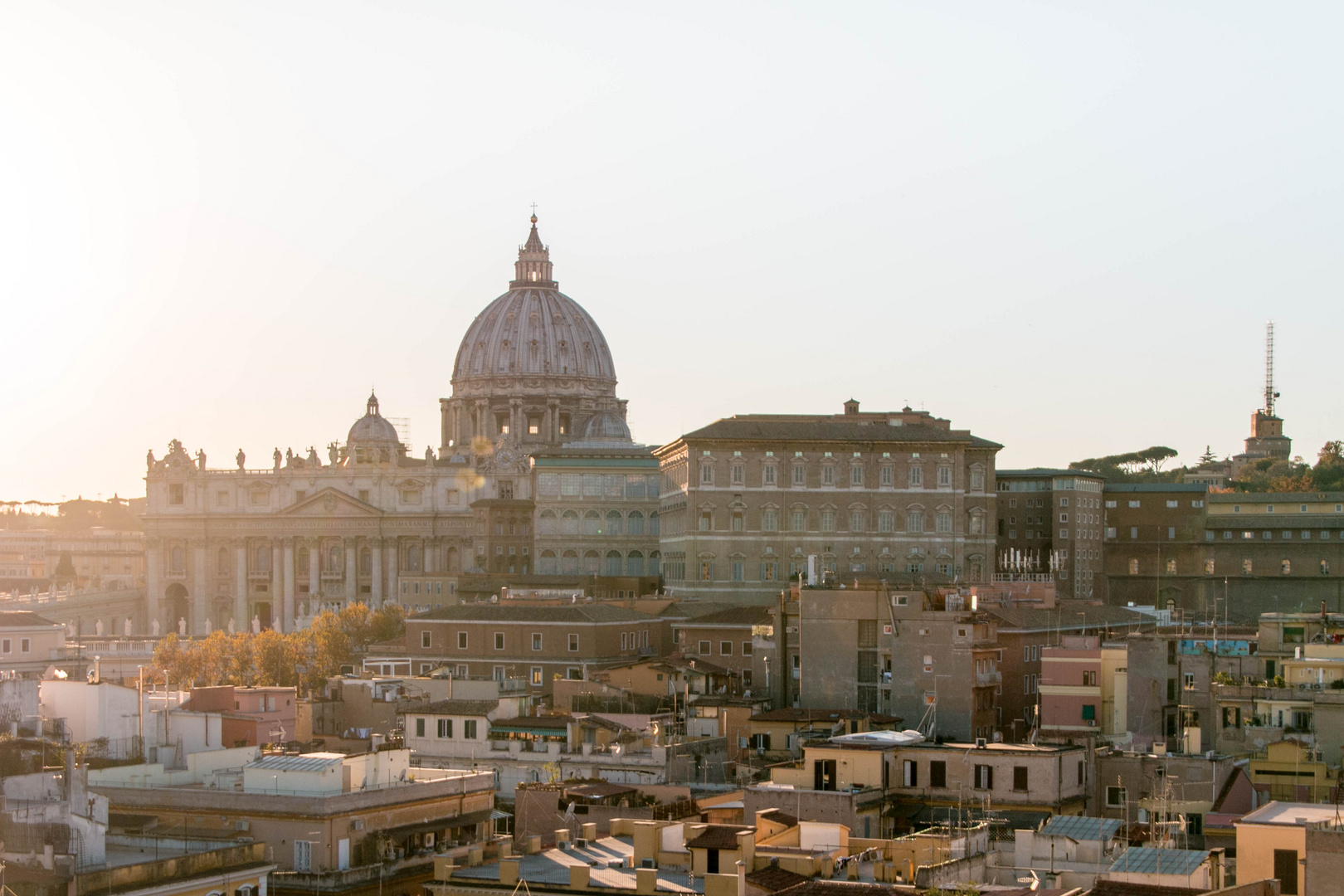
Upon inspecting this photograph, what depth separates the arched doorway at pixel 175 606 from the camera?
424 ft

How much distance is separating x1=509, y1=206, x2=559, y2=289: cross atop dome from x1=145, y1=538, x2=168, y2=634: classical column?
37998 millimetres

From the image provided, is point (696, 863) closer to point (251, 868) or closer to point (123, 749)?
point (251, 868)

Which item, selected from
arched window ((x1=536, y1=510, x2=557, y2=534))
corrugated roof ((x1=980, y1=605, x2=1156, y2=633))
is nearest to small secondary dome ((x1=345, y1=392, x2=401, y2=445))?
arched window ((x1=536, y1=510, x2=557, y2=534))

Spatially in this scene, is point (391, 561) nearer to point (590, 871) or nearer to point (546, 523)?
point (546, 523)

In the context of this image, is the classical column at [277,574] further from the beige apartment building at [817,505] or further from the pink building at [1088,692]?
the pink building at [1088,692]

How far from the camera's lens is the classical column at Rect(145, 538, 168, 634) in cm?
12888

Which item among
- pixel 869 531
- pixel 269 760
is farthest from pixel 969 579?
pixel 269 760

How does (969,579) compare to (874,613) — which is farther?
(969,579)

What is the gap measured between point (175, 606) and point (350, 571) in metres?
11.2

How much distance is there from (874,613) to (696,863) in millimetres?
25237

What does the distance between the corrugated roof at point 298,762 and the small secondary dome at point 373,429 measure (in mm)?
108827

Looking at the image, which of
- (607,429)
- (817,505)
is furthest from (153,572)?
(817,505)

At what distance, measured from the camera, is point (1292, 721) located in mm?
44312

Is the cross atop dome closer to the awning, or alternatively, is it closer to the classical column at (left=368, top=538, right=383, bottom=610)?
the classical column at (left=368, top=538, right=383, bottom=610)
